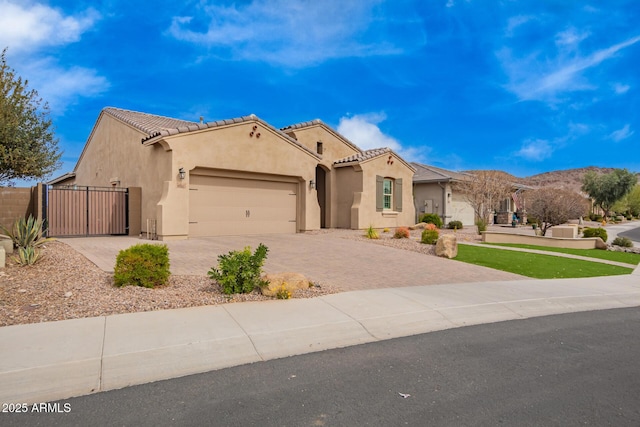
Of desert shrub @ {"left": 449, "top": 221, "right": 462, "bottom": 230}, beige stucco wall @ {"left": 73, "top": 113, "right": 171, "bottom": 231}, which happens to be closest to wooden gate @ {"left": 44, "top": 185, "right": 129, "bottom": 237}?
beige stucco wall @ {"left": 73, "top": 113, "right": 171, "bottom": 231}

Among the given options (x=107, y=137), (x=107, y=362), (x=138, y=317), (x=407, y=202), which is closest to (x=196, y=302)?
(x=138, y=317)

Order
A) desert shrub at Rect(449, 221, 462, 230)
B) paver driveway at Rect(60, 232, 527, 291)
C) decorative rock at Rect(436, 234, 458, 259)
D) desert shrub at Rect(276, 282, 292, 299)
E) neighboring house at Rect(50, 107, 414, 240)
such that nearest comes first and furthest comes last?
desert shrub at Rect(276, 282, 292, 299), paver driveway at Rect(60, 232, 527, 291), decorative rock at Rect(436, 234, 458, 259), neighboring house at Rect(50, 107, 414, 240), desert shrub at Rect(449, 221, 462, 230)

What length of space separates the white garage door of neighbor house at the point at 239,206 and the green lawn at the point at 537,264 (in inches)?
319

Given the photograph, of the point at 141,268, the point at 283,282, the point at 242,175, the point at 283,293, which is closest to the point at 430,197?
the point at 242,175

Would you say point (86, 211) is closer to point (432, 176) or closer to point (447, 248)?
point (447, 248)

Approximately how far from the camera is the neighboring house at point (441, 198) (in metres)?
28.9

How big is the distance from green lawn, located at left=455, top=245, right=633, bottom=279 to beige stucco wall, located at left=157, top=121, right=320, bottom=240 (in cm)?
786

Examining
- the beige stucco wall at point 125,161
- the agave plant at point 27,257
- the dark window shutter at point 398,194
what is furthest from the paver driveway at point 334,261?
the dark window shutter at point 398,194

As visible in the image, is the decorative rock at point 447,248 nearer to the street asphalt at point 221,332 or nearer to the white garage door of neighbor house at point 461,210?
the street asphalt at point 221,332

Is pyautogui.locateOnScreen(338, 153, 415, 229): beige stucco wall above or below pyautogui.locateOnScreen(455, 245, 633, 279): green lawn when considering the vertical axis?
above

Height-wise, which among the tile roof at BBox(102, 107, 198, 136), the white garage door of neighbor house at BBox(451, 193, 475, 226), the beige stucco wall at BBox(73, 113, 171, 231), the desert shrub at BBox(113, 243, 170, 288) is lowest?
the desert shrub at BBox(113, 243, 170, 288)

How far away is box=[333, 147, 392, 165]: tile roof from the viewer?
21.7 metres

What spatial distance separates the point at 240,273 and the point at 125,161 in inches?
553

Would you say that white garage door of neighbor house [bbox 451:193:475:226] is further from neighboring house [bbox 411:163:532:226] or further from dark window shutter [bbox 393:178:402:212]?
dark window shutter [bbox 393:178:402:212]
